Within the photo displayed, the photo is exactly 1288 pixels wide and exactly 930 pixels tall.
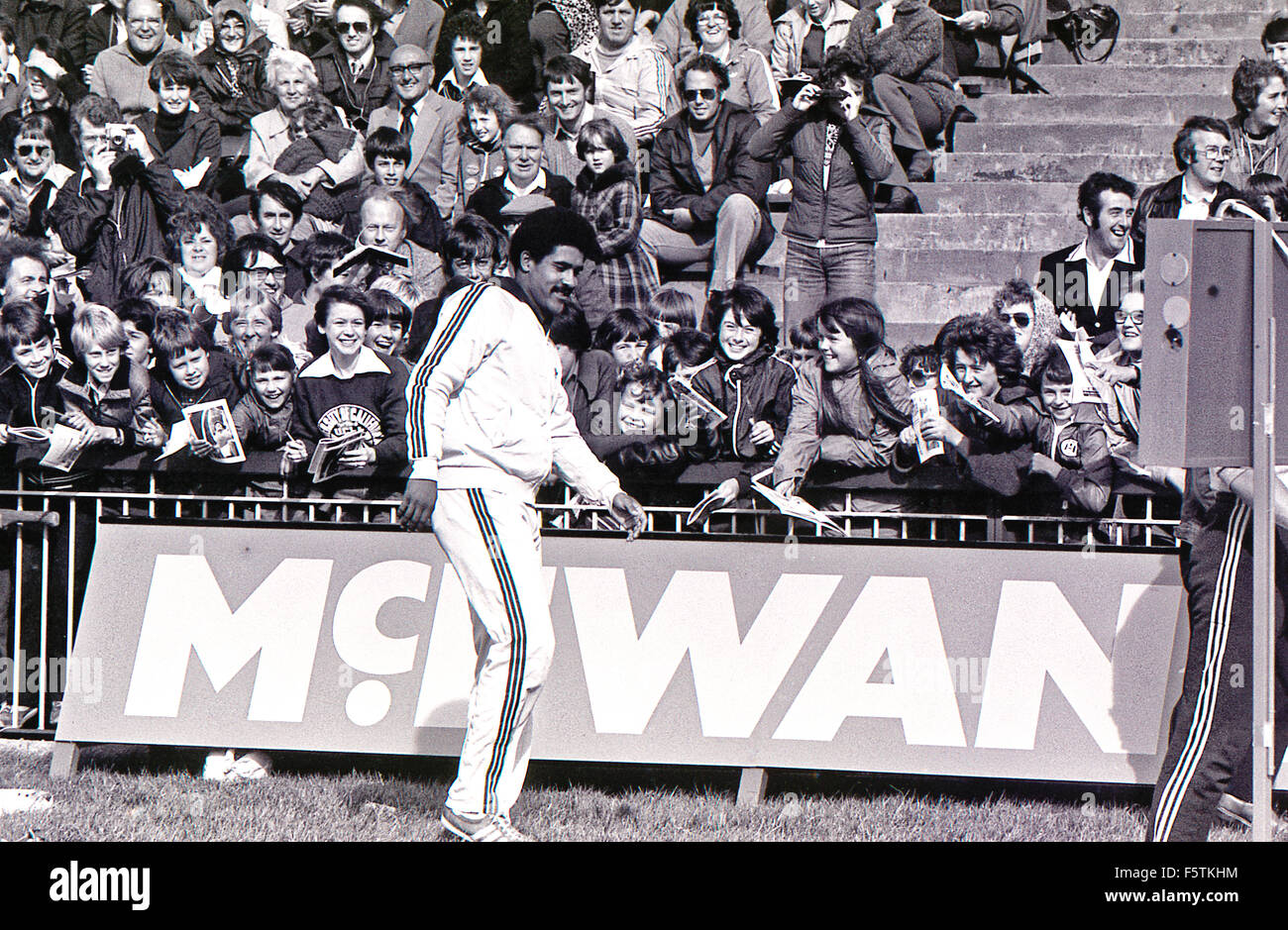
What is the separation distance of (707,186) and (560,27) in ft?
8.63

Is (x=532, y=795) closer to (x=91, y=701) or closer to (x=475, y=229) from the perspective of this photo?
(x=91, y=701)

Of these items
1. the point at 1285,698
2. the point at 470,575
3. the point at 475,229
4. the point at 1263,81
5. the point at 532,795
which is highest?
the point at 1263,81

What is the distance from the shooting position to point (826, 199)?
966 centimetres

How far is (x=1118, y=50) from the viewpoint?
12.1m

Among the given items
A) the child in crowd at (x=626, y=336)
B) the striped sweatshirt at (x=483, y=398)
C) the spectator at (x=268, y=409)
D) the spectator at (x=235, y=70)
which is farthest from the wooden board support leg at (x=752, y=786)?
the spectator at (x=235, y=70)

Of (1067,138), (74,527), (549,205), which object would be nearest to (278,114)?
(549,205)

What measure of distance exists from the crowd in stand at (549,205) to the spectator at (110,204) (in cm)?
2

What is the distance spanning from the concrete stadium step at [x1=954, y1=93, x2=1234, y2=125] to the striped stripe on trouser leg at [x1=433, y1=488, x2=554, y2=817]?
6.55 meters

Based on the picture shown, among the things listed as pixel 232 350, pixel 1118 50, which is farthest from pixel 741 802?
pixel 1118 50

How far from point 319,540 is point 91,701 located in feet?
3.99

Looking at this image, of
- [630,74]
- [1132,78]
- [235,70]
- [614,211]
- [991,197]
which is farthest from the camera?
[235,70]

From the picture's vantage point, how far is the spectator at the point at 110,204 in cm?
1028

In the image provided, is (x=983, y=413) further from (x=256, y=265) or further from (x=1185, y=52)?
(x=1185, y=52)

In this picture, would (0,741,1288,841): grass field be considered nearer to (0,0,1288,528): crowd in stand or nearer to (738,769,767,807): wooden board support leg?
(738,769,767,807): wooden board support leg
